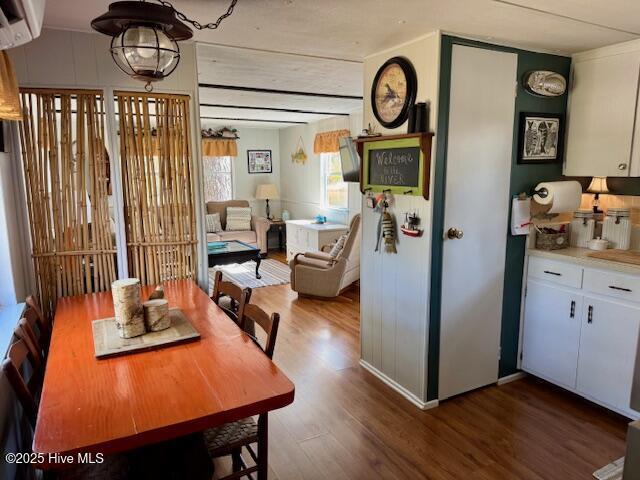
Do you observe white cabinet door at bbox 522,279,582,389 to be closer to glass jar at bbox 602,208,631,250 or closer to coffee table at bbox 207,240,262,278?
glass jar at bbox 602,208,631,250

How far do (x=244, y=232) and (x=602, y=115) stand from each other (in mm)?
5444

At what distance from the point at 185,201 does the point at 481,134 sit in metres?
1.91

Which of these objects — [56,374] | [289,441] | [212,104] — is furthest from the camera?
[212,104]

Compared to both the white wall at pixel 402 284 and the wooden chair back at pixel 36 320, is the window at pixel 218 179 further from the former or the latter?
the wooden chair back at pixel 36 320

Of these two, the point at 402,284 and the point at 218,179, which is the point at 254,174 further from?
the point at 402,284

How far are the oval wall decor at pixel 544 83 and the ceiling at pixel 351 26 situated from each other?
0.17 meters

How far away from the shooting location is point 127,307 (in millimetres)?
1849

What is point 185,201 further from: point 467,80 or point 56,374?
point 467,80

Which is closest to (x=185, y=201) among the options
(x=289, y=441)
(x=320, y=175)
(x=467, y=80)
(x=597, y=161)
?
(x=289, y=441)

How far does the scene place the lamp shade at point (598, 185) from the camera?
3.12m

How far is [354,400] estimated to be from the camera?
2.88 metres

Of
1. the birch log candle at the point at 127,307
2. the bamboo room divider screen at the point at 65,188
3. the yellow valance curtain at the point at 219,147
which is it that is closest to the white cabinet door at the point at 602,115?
the birch log candle at the point at 127,307

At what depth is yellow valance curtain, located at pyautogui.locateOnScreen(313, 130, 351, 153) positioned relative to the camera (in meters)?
6.44

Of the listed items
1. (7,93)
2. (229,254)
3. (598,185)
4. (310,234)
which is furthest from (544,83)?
(310,234)
